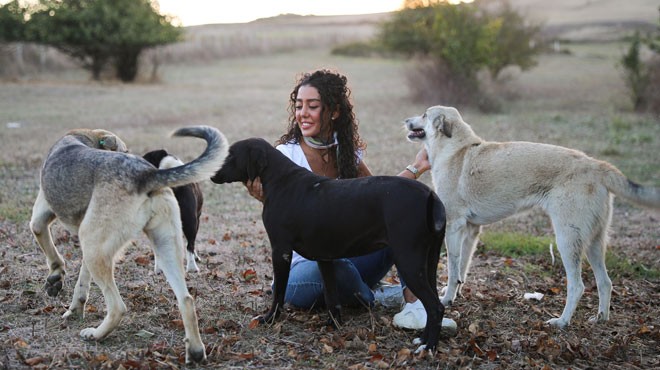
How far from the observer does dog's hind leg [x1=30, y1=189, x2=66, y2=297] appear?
191 inches

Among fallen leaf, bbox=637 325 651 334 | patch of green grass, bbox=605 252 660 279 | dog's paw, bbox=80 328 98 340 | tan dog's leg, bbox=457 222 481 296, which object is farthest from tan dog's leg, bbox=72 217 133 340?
patch of green grass, bbox=605 252 660 279

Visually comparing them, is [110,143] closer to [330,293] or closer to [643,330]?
[330,293]

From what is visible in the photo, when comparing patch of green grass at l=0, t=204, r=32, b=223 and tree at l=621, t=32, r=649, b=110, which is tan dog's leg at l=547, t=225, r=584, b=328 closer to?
patch of green grass at l=0, t=204, r=32, b=223

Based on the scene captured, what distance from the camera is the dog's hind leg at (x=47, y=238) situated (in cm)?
484

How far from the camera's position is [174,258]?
392 cm

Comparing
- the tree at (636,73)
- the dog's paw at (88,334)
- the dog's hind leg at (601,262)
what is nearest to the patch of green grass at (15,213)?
the dog's paw at (88,334)

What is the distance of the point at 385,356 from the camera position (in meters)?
4.20

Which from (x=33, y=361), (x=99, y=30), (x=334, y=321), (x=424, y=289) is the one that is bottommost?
(x=334, y=321)

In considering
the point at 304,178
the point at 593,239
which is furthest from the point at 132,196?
the point at 593,239

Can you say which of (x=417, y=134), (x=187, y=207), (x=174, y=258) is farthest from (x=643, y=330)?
(x=187, y=207)

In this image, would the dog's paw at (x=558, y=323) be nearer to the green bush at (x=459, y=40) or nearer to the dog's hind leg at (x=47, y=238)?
the dog's hind leg at (x=47, y=238)

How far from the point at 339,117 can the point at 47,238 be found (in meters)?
2.40

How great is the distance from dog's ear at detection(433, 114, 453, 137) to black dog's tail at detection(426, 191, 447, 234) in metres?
2.10

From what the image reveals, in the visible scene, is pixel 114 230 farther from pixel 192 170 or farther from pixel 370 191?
pixel 370 191
